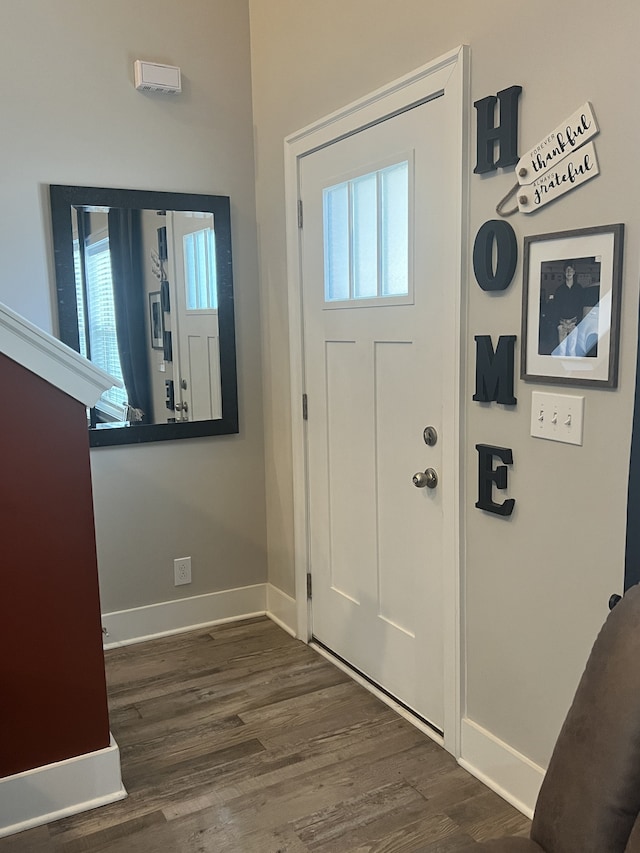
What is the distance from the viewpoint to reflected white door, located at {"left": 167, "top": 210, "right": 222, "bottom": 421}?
3.11 m

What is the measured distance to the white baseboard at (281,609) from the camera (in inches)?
129

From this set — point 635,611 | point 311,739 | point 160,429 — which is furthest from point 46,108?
point 635,611

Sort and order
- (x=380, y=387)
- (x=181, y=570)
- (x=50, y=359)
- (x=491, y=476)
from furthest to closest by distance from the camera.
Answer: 1. (x=181, y=570)
2. (x=380, y=387)
3. (x=491, y=476)
4. (x=50, y=359)

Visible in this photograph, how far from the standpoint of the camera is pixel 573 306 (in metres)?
1.79

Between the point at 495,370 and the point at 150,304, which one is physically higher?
the point at 150,304

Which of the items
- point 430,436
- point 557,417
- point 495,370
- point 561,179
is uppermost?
point 561,179

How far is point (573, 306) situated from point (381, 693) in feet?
5.29

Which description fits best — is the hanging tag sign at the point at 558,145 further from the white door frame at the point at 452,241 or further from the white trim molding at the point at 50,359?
the white trim molding at the point at 50,359

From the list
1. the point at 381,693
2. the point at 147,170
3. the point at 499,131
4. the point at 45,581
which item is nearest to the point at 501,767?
the point at 381,693

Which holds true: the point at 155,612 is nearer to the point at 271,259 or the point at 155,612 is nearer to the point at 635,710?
the point at 271,259

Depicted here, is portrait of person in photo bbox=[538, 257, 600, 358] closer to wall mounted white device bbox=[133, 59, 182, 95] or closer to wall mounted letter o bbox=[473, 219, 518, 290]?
wall mounted letter o bbox=[473, 219, 518, 290]

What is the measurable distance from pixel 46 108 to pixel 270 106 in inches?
34.6

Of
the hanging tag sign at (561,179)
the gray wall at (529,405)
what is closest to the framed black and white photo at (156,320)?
the gray wall at (529,405)

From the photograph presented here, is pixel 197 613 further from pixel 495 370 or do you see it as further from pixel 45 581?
pixel 495 370
